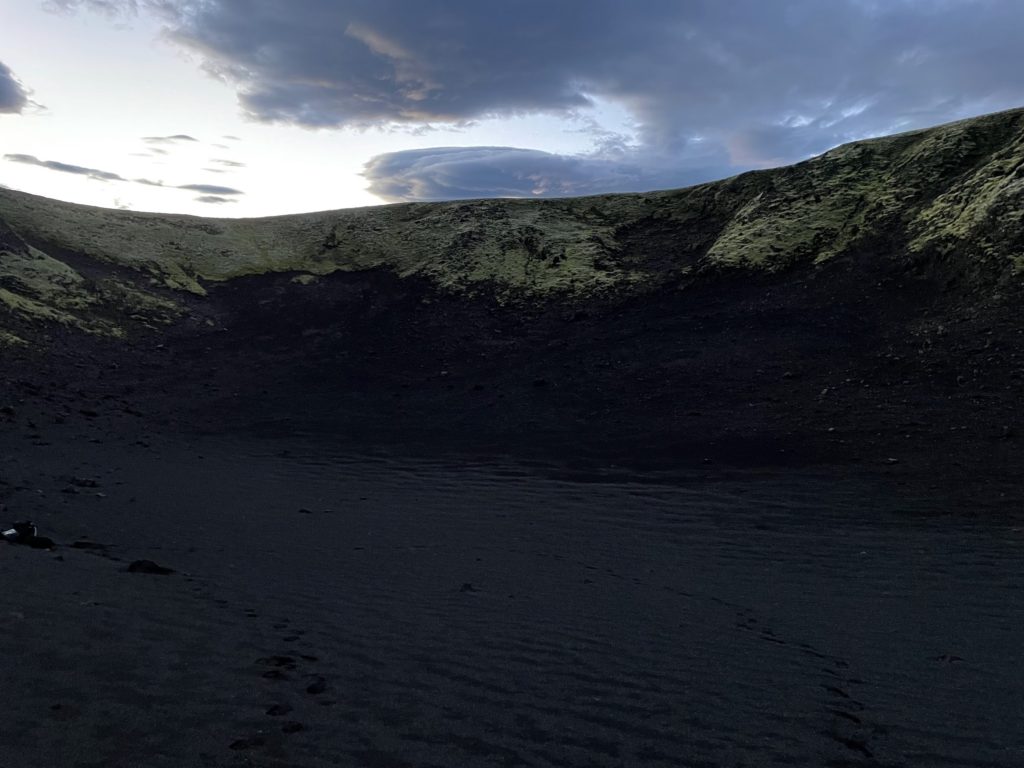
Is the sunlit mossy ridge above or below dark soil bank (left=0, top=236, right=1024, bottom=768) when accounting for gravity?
above

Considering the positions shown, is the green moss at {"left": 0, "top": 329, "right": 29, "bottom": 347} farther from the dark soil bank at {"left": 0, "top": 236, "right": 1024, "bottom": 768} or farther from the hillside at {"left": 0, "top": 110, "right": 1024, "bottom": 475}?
the dark soil bank at {"left": 0, "top": 236, "right": 1024, "bottom": 768}

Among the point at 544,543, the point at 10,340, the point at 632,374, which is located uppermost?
the point at 632,374

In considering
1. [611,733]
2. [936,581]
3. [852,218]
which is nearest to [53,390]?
[611,733]

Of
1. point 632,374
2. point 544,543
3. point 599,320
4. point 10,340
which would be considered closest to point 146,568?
point 544,543

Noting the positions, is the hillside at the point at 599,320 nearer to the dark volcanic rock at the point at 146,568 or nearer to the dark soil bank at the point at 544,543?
the dark soil bank at the point at 544,543

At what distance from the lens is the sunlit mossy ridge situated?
3170 centimetres

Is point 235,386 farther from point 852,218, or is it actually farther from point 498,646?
point 852,218

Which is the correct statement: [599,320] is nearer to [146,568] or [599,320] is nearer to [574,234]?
[574,234]

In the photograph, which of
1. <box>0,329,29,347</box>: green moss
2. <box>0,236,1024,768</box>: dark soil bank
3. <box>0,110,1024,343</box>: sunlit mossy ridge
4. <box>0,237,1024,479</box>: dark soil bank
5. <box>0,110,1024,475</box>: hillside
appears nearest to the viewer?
<box>0,236,1024,768</box>: dark soil bank

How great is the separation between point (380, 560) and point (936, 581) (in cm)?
1049

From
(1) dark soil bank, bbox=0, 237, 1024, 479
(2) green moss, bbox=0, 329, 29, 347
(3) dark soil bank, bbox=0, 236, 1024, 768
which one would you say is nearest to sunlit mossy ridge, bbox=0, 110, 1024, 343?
(2) green moss, bbox=0, 329, 29, 347

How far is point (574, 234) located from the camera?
45281mm

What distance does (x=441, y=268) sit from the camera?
43.1 metres

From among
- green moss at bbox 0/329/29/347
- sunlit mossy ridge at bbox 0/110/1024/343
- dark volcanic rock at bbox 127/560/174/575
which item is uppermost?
sunlit mossy ridge at bbox 0/110/1024/343
